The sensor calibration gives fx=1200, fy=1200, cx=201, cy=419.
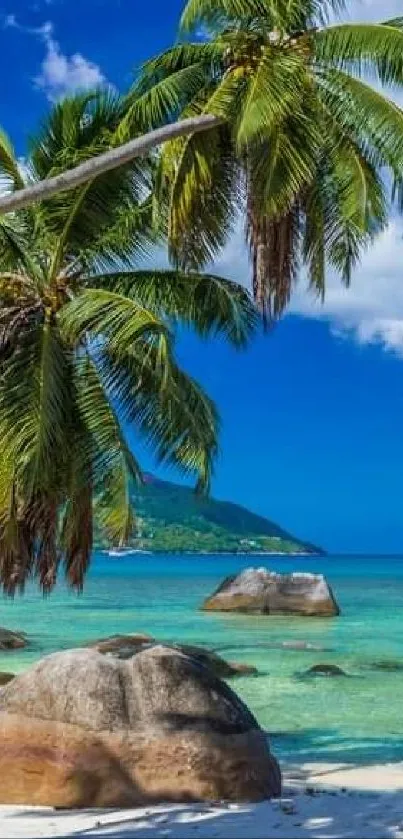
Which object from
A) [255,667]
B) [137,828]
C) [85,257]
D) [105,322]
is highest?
[85,257]

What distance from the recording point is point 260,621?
142 feet

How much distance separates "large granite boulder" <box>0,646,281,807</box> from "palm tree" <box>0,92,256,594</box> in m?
3.27

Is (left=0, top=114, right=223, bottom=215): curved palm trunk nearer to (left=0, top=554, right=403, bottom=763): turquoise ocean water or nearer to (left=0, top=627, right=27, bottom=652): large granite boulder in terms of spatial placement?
(left=0, top=554, right=403, bottom=763): turquoise ocean water

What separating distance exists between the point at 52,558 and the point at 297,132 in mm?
6701

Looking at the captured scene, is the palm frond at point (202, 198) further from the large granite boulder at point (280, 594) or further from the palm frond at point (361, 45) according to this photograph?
the large granite boulder at point (280, 594)

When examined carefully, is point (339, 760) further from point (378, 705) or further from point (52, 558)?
point (378, 705)

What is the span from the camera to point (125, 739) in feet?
35.9

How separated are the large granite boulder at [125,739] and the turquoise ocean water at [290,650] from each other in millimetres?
5175

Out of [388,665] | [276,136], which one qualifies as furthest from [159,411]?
[388,665]

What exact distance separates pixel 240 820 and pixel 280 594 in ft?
117

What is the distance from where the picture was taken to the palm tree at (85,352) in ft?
47.1

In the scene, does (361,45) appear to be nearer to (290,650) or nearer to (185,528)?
(290,650)

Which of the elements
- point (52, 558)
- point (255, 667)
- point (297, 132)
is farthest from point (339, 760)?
point (255, 667)

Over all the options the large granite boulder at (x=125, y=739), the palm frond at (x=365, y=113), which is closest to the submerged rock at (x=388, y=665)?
the large granite boulder at (x=125, y=739)
